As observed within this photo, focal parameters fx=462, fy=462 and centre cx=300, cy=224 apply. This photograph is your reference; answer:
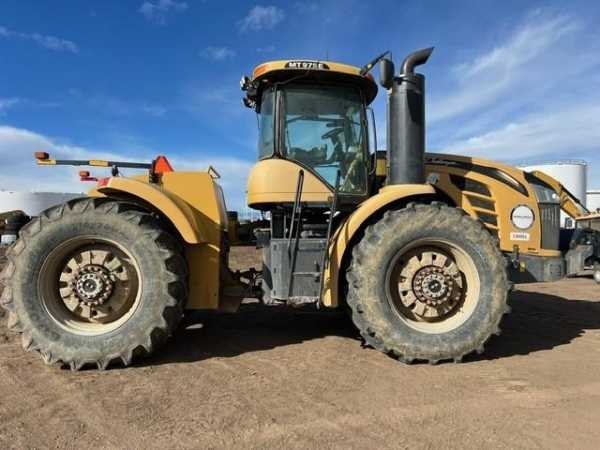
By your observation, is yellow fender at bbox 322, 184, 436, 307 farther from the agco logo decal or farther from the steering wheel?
the agco logo decal

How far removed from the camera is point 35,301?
4258 millimetres

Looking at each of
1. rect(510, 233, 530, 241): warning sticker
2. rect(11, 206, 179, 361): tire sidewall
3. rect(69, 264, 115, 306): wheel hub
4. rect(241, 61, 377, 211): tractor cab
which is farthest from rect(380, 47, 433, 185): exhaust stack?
rect(69, 264, 115, 306): wheel hub

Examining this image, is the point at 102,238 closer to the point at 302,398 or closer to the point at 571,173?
the point at 302,398

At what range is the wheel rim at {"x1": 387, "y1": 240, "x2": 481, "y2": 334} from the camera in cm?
449

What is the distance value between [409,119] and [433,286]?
1797mm

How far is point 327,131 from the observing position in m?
5.04

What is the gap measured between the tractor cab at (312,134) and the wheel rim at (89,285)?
5.02 ft

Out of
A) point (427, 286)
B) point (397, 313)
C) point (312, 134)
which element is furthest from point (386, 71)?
point (397, 313)

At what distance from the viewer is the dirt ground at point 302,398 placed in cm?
294

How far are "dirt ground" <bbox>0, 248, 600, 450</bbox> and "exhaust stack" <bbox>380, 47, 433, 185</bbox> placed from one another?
197 cm

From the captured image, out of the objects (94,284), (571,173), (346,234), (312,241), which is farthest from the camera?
(571,173)

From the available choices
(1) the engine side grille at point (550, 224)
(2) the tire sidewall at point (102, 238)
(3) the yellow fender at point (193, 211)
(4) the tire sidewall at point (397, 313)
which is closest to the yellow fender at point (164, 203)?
(3) the yellow fender at point (193, 211)

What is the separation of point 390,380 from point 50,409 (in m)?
2.65

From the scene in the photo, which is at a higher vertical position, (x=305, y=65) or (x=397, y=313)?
(x=305, y=65)
